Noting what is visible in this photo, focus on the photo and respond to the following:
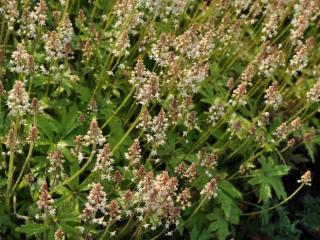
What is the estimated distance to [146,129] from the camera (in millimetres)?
4609

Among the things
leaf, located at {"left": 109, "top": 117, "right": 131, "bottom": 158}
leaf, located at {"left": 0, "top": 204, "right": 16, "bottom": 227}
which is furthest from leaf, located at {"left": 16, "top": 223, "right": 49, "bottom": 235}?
leaf, located at {"left": 109, "top": 117, "right": 131, "bottom": 158}

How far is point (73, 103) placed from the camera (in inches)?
199

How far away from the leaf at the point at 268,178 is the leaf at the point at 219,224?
16.6 inches

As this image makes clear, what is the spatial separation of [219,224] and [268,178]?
0.70 meters

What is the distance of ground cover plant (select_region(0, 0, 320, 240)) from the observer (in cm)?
414

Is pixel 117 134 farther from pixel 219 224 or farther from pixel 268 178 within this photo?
pixel 268 178

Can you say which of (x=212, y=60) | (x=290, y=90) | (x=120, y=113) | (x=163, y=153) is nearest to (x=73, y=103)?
(x=120, y=113)

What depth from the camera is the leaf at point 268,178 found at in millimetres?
5234

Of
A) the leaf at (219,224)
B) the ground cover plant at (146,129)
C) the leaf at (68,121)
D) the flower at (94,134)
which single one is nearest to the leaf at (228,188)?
the ground cover plant at (146,129)

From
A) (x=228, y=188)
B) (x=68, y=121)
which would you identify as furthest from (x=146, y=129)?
(x=228, y=188)

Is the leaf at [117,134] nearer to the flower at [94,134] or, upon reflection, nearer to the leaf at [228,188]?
the leaf at [228,188]

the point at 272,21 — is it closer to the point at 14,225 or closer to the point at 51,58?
the point at 51,58

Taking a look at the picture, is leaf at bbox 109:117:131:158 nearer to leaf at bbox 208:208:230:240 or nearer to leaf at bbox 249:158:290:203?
leaf at bbox 208:208:230:240

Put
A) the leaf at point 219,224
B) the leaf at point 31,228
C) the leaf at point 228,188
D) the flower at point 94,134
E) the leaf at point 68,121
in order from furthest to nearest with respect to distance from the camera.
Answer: the leaf at point 228,188 → the leaf at point 219,224 → the leaf at point 68,121 → the leaf at point 31,228 → the flower at point 94,134
